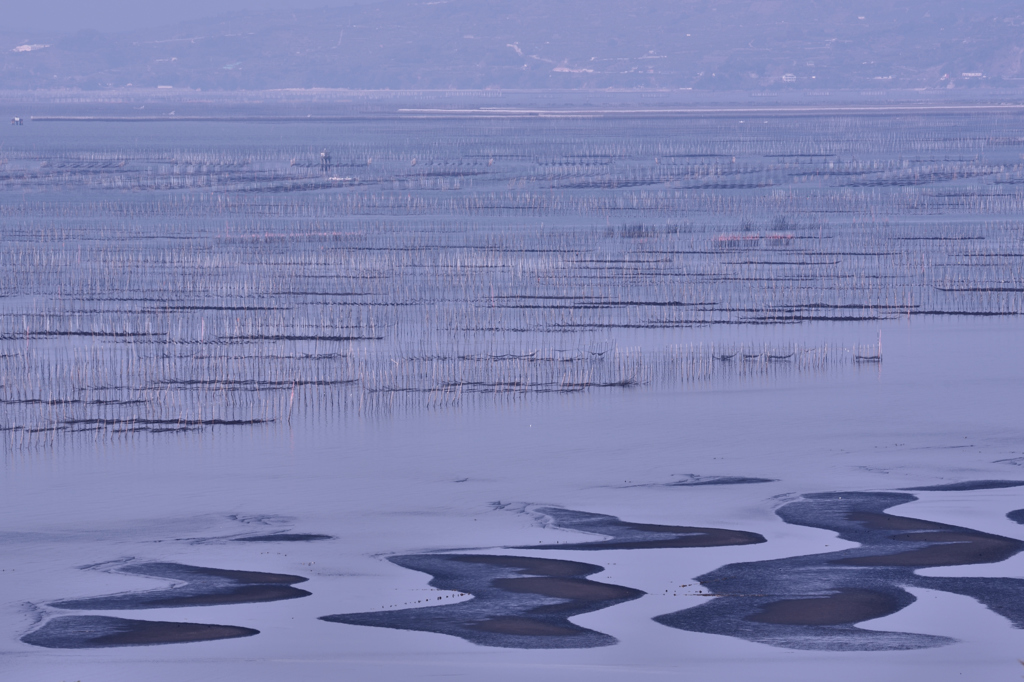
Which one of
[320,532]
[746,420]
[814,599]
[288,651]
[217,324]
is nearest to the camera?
[288,651]

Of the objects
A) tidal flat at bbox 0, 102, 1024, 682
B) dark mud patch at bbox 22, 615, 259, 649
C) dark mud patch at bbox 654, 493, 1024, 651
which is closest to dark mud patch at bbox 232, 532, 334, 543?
tidal flat at bbox 0, 102, 1024, 682

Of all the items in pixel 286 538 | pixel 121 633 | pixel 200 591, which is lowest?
pixel 121 633

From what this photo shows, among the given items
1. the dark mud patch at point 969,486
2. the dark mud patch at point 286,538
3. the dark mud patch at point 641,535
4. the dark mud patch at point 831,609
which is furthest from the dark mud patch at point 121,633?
the dark mud patch at point 969,486

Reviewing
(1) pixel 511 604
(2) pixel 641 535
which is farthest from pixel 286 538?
(2) pixel 641 535

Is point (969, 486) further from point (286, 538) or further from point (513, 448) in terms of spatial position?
point (286, 538)

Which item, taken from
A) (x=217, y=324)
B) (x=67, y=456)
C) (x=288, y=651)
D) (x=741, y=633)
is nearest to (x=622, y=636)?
(x=741, y=633)

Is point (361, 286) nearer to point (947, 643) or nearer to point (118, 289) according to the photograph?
point (118, 289)
